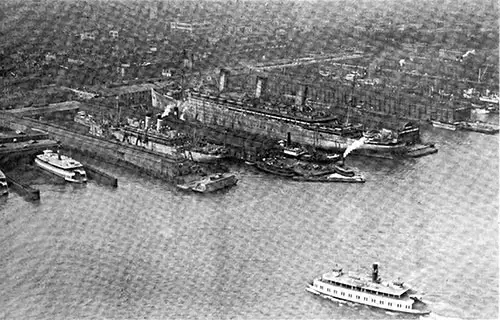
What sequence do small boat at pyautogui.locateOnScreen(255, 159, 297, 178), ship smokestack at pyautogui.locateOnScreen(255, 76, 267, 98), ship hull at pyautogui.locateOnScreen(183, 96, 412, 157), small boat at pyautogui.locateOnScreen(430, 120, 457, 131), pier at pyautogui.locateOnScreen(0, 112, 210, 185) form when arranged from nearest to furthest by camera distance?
pier at pyautogui.locateOnScreen(0, 112, 210, 185) < small boat at pyautogui.locateOnScreen(255, 159, 297, 178) < ship hull at pyautogui.locateOnScreen(183, 96, 412, 157) < small boat at pyautogui.locateOnScreen(430, 120, 457, 131) < ship smokestack at pyautogui.locateOnScreen(255, 76, 267, 98)

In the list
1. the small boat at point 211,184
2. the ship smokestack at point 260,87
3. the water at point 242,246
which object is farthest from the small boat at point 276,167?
the ship smokestack at point 260,87

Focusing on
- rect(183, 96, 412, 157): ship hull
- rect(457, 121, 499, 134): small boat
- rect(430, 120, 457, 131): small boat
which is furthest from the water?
rect(430, 120, 457, 131): small boat

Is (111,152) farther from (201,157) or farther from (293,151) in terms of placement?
(293,151)

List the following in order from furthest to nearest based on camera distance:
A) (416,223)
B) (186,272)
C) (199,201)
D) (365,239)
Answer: (199,201) → (416,223) → (365,239) → (186,272)

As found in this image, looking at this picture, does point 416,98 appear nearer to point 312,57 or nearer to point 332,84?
point 332,84

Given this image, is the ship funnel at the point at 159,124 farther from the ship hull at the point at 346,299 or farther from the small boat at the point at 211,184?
the ship hull at the point at 346,299

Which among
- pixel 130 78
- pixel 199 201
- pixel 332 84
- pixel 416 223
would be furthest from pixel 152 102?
pixel 416 223

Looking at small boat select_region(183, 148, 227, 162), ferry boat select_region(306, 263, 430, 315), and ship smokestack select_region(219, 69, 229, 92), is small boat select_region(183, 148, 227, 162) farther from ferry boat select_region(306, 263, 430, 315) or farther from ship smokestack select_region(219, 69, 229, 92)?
ship smokestack select_region(219, 69, 229, 92)
